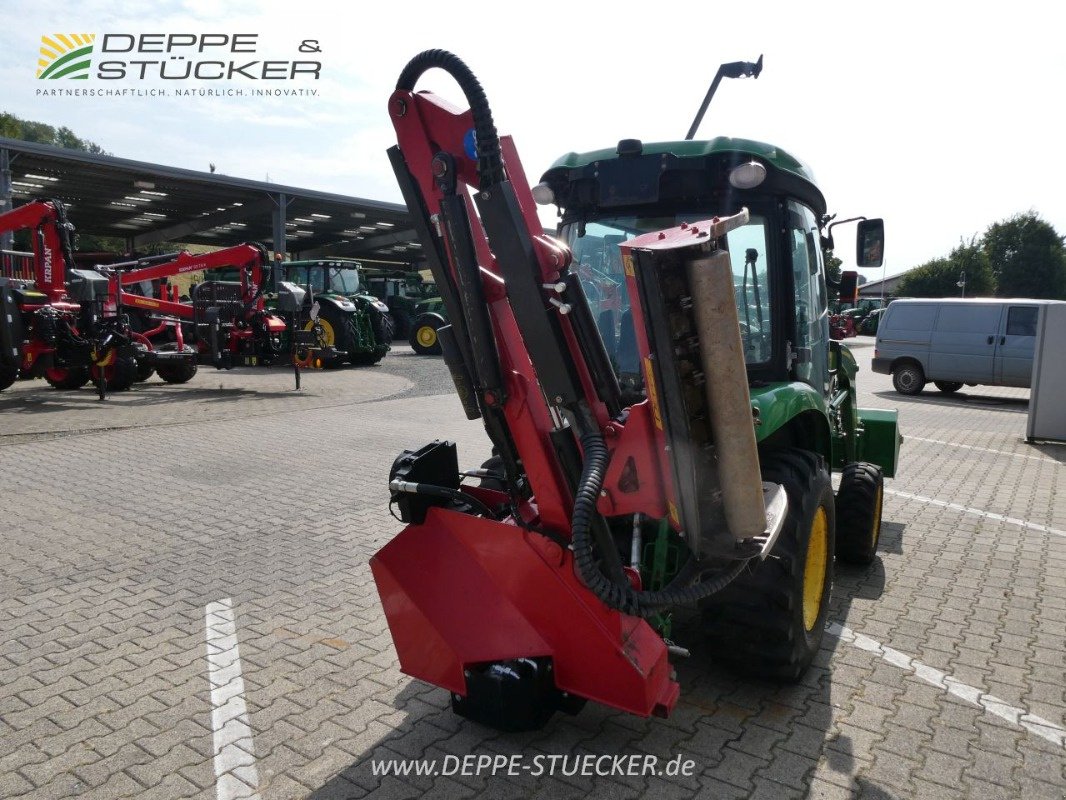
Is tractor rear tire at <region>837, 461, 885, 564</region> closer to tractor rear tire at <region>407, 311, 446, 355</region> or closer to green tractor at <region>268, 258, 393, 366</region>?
green tractor at <region>268, 258, 393, 366</region>

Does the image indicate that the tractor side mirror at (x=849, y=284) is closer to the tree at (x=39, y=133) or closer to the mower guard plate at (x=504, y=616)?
the mower guard plate at (x=504, y=616)

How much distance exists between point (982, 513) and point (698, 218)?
4358 mm

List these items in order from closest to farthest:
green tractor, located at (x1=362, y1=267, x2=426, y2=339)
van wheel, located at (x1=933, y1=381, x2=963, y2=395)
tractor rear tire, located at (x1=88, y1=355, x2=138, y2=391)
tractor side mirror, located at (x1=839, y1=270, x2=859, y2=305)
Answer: tractor side mirror, located at (x1=839, y1=270, x2=859, y2=305)
tractor rear tire, located at (x1=88, y1=355, x2=138, y2=391)
van wheel, located at (x1=933, y1=381, x2=963, y2=395)
green tractor, located at (x1=362, y1=267, x2=426, y2=339)

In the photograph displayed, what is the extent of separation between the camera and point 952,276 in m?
57.3

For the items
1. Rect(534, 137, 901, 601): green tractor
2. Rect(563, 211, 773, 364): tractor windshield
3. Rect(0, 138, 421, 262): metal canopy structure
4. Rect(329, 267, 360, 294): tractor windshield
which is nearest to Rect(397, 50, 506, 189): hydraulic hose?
Rect(534, 137, 901, 601): green tractor

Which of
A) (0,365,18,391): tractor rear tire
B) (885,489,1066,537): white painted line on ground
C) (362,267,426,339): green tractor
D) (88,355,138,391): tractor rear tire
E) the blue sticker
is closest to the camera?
the blue sticker

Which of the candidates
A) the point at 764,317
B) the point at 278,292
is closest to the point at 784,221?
the point at 764,317

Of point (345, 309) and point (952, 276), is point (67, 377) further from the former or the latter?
point (952, 276)

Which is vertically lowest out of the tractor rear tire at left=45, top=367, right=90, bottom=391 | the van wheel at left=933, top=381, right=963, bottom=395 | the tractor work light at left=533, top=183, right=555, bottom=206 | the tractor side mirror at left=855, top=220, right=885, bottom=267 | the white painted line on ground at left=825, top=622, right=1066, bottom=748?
the van wheel at left=933, top=381, right=963, bottom=395

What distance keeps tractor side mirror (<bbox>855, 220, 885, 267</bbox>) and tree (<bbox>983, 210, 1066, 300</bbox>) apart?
66307 mm

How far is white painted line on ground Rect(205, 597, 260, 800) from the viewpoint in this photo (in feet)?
8.57

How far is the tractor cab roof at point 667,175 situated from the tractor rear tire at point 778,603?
1225 mm

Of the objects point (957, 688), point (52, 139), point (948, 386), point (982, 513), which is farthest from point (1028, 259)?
point (52, 139)

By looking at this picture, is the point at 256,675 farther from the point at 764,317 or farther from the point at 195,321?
the point at 195,321
